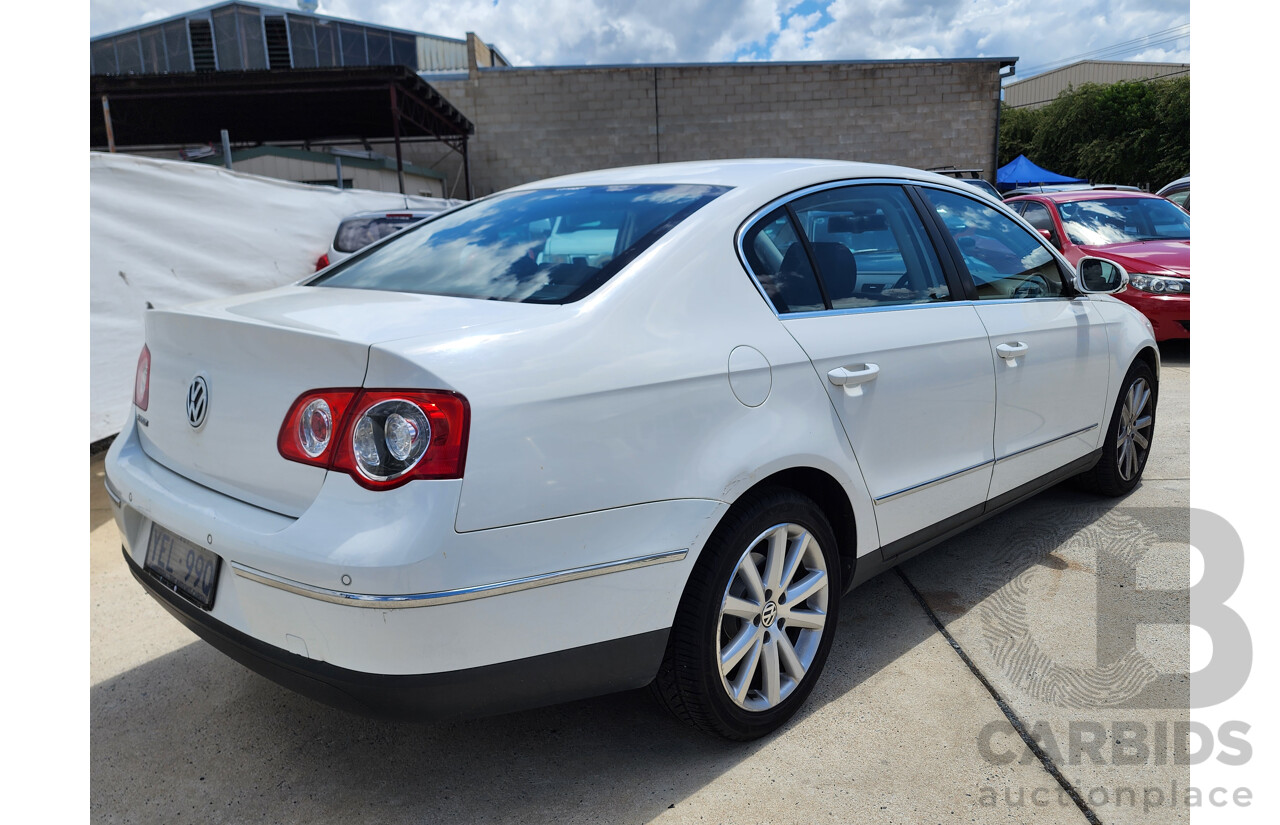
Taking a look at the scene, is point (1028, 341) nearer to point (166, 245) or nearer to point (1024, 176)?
point (166, 245)

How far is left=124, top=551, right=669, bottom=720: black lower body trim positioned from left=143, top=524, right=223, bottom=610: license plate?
0.04 meters

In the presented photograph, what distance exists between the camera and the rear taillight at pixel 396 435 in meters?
1.71

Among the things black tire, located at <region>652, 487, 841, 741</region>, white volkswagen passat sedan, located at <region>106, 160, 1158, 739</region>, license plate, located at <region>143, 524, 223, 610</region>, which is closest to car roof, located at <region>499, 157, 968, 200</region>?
white volkswagen passat sedan, located at <region>106, 160, 1158, 739</region>

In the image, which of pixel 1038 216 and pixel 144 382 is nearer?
pixel 144 382

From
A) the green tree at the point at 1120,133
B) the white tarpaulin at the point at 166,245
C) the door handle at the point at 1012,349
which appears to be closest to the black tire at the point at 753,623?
the door handle at the point at 1012,349

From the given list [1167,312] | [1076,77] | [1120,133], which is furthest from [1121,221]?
[1076,77]

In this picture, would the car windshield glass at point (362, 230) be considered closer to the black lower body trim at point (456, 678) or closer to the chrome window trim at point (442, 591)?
the black lower body trim at point (456, 678)

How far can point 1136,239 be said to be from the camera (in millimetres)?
8297

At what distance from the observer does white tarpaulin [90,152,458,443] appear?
18.2 feet

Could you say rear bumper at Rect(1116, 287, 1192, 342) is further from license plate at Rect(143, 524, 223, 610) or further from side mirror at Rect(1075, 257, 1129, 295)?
license plate at Rect(143, 524, 223, 610)

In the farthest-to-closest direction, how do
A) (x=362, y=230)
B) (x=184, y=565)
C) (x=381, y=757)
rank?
(x=362, y=230), (x=381, y=757), (x=184, y=565)

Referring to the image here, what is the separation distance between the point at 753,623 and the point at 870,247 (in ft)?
4.15

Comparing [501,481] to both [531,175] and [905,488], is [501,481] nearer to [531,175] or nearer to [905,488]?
[905,488]

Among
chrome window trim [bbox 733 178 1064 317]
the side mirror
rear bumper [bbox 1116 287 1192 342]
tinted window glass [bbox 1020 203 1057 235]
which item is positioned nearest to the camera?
chrome window trim [bbox 733 178 1064 317]
